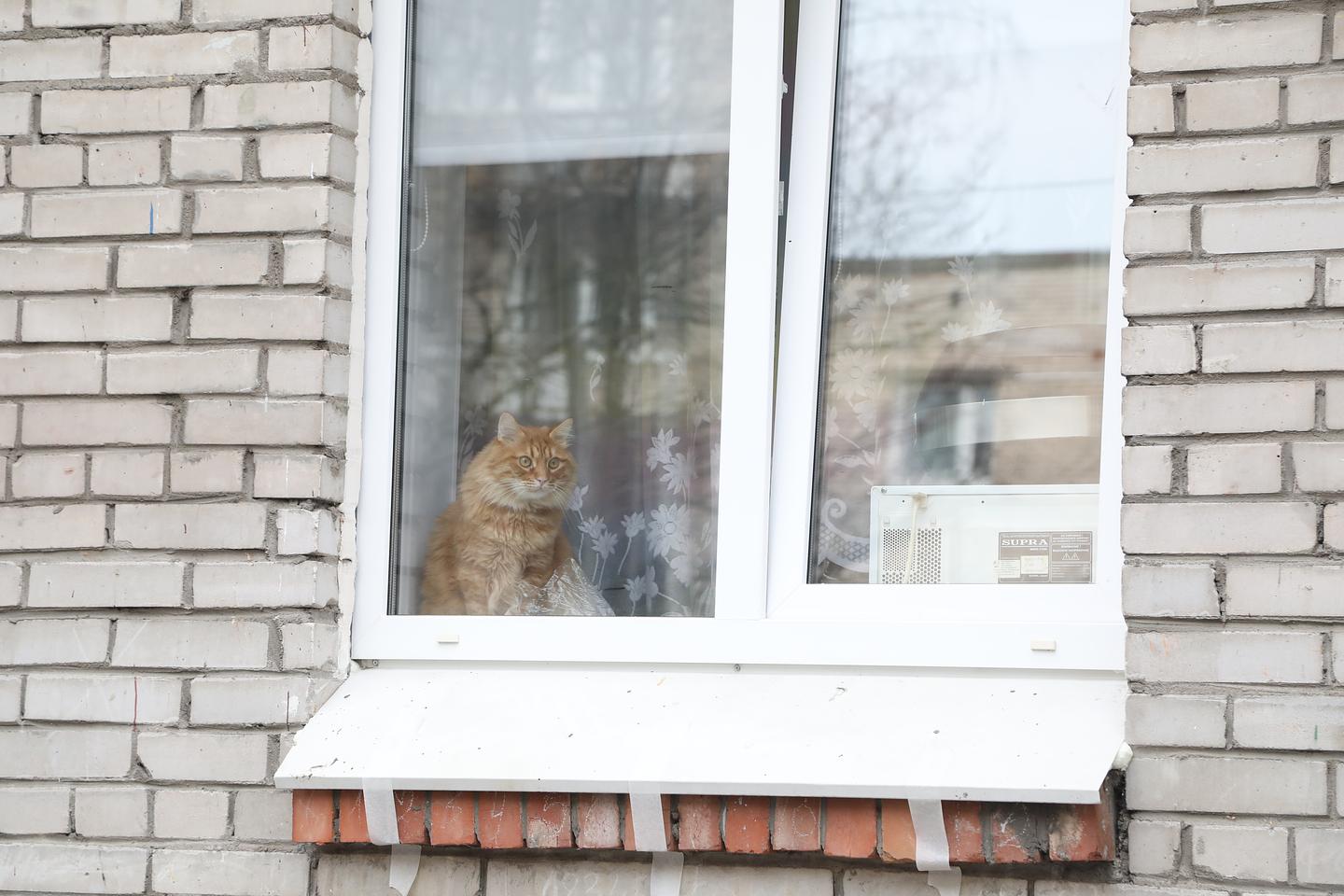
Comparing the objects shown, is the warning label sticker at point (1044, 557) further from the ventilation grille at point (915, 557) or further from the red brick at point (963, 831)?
the red brick at point (963, 831)

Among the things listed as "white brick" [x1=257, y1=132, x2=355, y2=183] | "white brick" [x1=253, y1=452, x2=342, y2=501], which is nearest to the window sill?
"white brick" [x1=253, y1=452, x2=342, y2=501]

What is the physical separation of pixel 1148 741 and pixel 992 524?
0.54 meters

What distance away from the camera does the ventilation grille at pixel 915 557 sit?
270 cm

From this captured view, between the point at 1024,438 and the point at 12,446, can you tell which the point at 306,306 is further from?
the point at 1024,438

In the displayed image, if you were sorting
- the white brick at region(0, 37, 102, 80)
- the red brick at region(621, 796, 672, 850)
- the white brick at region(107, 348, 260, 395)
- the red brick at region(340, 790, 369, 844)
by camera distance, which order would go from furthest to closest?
the white brick at region(0, 37, 102, 80) < the white brick at region(107, 348, 260, 395) < the red brick at region(340, 790, 369, 844) < the red brick at region(621, 796, 672, 850)

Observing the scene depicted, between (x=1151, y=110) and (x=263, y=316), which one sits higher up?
(x=1151, y=110)

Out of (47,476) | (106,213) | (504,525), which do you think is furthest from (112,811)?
(106,213)

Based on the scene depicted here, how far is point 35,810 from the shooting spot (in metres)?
2.74

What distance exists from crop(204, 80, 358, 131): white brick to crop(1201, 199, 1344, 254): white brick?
1.73 m

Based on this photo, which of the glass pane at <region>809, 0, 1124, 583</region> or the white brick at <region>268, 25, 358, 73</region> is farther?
the white brick at <region>268, 25, 358, 73</region>

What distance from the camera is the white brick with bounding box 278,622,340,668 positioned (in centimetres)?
270

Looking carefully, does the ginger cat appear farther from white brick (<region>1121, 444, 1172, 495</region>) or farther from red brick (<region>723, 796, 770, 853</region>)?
white brick (<region>1121, 444, 1172, 495</region>)

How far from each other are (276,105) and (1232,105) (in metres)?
1.88

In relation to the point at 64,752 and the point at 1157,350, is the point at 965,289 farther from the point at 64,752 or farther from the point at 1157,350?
the point at 64,752
